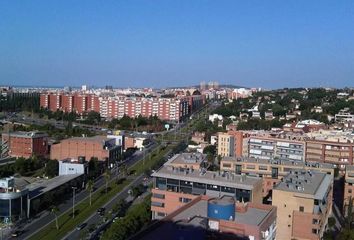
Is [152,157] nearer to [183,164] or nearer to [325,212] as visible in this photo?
[183,164]

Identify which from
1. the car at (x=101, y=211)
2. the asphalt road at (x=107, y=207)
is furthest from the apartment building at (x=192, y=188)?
the car at (x=101, y=211)

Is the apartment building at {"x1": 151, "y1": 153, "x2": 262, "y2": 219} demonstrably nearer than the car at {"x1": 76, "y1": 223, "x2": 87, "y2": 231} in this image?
Yes

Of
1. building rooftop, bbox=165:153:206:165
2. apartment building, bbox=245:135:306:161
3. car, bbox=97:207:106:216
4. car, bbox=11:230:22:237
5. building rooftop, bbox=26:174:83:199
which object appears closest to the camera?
car, bbox=11:230:22:237

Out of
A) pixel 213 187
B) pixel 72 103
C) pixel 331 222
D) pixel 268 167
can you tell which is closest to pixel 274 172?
pixel 268 167

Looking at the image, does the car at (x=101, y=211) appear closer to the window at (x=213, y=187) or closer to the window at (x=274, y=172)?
the window at (x=213, y=187)

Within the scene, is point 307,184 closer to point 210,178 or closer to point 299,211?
point 299,211

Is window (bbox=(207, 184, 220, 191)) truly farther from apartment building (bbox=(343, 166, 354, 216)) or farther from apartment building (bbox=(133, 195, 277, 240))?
apartment building (bbox=(343, 166, 354, 216))

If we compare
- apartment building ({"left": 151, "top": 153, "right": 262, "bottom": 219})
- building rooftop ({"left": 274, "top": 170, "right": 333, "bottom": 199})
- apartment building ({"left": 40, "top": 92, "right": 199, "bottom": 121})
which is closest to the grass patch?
apartment building ({"left": 151, "top": 153, "right": 262, "bottom": 219})

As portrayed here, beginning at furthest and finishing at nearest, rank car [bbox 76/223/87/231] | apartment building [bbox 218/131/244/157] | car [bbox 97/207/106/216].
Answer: apartment building [bbox 218/131/244/157] → car [bbox 97/207/106/216] → car [bbox 76/223/87/231]
